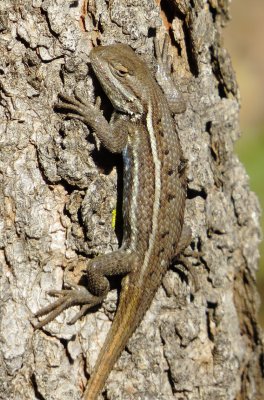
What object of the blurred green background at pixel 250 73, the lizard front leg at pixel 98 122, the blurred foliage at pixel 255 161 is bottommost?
the lizard front leg at pixel 98 122

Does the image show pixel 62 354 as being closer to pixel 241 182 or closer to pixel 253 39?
pixel 241 182

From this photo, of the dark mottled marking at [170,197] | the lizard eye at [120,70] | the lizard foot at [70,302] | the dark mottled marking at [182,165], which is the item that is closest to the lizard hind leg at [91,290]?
the lizard foot at [70,302]

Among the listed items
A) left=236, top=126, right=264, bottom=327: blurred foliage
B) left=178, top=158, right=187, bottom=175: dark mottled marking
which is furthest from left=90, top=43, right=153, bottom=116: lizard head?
left=236, top=126, right=264, bottom=327: blurred foliage

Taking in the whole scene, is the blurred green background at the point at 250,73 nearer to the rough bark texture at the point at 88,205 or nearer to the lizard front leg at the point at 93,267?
the rough bark texture at the point at 88,205

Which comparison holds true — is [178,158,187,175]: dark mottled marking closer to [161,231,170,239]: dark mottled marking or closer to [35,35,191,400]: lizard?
[35,35,191,400]: lizard

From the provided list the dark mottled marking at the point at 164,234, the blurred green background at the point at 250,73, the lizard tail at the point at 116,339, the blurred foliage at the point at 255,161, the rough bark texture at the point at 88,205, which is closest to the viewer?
the rough bark texture at the point at 88,205

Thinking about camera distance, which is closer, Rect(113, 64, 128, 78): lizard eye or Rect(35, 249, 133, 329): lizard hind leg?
Rect(35, 249, 133, 329): lizard hind leg

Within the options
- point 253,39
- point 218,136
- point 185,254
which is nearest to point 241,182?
point 218,136

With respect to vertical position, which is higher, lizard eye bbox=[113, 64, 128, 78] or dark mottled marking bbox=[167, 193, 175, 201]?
lizard eye bbox=[113, 64, 128, 78]
